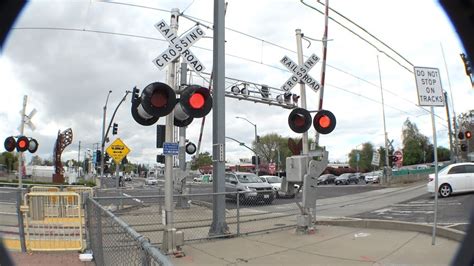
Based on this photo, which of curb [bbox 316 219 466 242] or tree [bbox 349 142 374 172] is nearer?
curb [bbox 316 219 466 242]

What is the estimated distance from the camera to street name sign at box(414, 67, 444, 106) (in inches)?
327

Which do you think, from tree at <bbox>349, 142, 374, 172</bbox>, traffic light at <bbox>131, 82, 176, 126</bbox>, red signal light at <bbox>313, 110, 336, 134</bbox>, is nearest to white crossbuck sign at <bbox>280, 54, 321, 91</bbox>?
red signal light at <bbox>313, 110, 336, 134</bbox>

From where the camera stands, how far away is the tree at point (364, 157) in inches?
4897

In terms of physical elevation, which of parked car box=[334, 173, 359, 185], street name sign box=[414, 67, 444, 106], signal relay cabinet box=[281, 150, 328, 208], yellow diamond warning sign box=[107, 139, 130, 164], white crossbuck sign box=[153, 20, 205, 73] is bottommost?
parked car box=[334, 173, 359, 185]

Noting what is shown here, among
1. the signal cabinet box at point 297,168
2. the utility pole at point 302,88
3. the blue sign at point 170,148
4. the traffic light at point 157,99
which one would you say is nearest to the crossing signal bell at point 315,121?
the utility pole at point 302,88

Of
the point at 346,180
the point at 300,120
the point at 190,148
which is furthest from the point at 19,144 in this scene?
the point at 346,180

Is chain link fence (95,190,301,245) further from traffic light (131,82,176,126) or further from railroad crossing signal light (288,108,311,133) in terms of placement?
traffic light (131,82,176,126)

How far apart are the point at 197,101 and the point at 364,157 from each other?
127658 millimetres

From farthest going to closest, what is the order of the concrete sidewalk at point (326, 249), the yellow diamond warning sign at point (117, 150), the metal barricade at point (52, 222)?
the yellow diamond warning sign at point (117, 150) < the metal barricade at point (52, 222) < the concrete sidewalk at point (326, 249)

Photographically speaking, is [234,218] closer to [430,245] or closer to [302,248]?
[302,248]

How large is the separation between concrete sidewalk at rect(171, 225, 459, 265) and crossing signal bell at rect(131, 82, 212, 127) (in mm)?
2689

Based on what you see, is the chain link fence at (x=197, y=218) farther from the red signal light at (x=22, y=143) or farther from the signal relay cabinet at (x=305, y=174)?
the red signal light at (x=22, y=143)

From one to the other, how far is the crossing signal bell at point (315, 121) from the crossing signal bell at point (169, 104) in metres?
3.14

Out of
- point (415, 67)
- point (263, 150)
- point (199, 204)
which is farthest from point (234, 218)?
point (263, 150)
